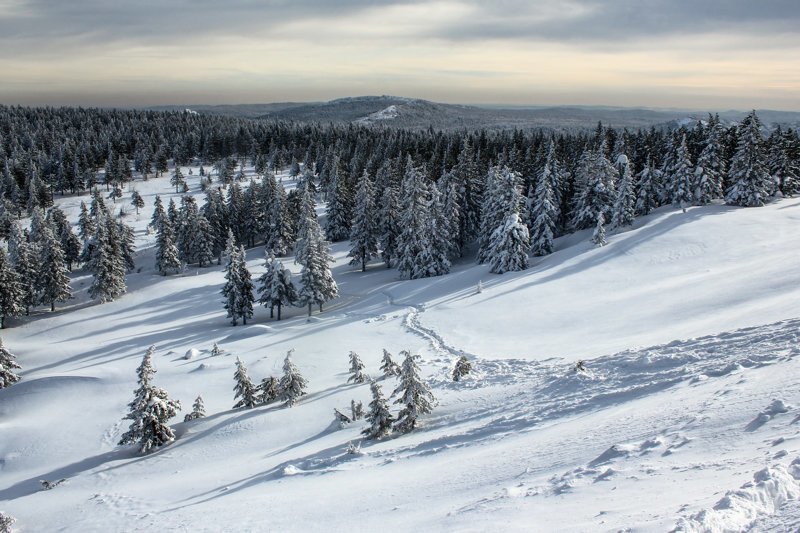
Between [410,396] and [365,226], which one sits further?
[365,226]

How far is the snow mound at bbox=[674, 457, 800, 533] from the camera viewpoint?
731cm

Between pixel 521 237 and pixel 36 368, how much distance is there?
1661 inches

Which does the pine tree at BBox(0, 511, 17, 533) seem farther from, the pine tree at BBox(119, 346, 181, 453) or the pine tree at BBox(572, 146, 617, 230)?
the pine tree at BBox(572, 146, 617, 230)

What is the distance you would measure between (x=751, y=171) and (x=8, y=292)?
76.0 meters

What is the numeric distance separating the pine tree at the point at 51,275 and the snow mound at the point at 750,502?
67.6 m

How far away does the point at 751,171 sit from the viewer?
50.5 meters

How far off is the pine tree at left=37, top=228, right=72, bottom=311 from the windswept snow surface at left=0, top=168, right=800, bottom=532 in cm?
1299

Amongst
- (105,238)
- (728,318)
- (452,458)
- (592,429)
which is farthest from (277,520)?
(105,238)

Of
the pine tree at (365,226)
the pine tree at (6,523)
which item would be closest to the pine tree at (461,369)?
the pine tree at (6,523)

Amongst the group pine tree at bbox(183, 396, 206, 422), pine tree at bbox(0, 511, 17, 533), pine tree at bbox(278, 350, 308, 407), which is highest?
pine tree at bbox(278, 350, 308, 407)

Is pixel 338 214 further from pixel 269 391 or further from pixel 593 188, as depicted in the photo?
pixel 269 391

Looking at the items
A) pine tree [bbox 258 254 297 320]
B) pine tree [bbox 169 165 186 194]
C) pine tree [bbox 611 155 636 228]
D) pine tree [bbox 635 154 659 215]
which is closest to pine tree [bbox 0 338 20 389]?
pine tree [bbox 258 254 297 320]

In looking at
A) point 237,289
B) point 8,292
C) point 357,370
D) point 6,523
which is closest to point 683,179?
point 357,370

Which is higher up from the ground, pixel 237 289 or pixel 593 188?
pixel 593 188
